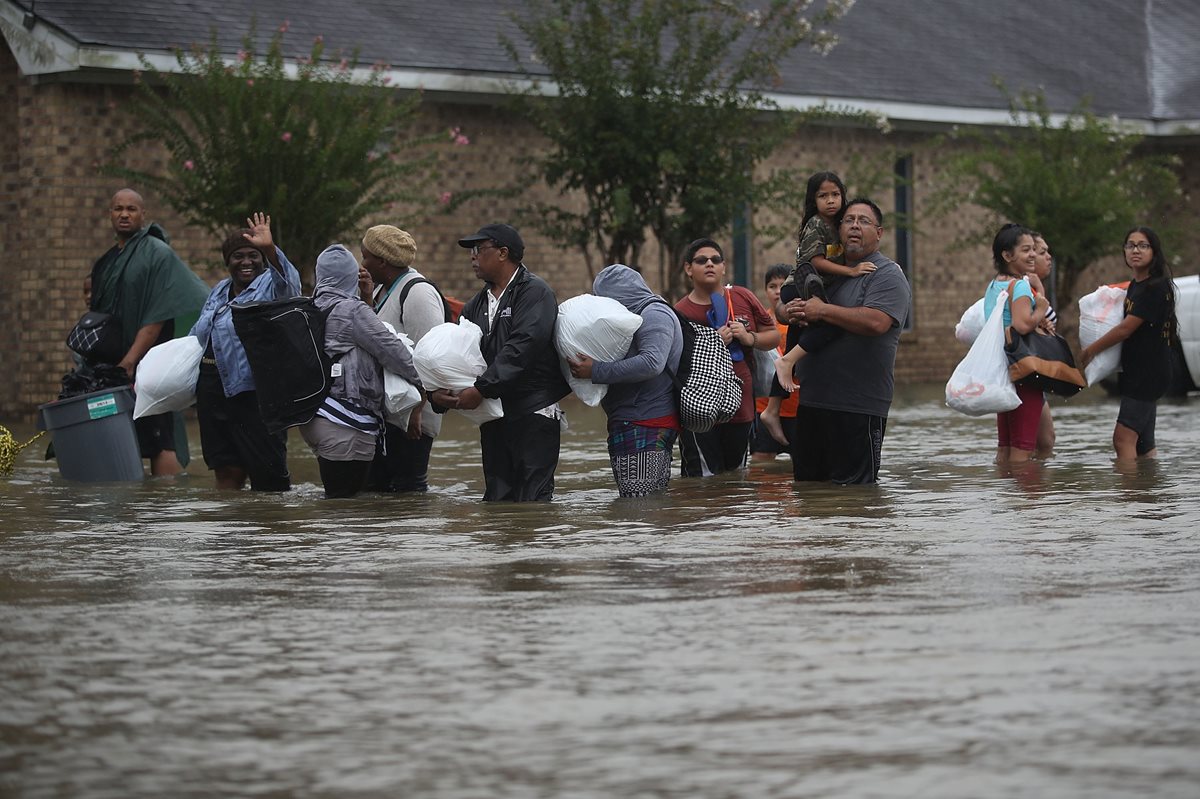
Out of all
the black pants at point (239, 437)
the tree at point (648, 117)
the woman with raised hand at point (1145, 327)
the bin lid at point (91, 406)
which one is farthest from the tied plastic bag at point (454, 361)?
the tree at point (648, 117)

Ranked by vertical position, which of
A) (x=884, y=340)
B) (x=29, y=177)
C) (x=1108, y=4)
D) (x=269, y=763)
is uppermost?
(x=1108, y=4)

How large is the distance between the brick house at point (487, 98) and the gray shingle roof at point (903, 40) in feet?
0.11

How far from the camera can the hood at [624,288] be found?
1151 cm

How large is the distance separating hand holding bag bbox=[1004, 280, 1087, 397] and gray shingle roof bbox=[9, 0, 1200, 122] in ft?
33.9

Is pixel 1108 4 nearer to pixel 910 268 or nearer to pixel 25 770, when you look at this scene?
pixel 910 268

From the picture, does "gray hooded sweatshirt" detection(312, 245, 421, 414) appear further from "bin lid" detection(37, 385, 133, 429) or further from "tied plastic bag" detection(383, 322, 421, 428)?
"bin lid" detection(37, 385, 133, 429)

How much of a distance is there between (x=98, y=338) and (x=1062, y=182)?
682 inches

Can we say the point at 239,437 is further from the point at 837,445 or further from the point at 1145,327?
the point at 1145,327

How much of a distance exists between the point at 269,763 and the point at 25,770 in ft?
1.88

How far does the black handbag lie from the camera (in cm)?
1310

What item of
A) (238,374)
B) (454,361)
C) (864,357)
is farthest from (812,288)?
(238,374)

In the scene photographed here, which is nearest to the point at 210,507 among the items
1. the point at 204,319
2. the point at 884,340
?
the point at 204,319

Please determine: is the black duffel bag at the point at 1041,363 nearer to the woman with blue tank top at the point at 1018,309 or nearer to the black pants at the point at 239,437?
the woman with blue tank top at the point at 1018,309

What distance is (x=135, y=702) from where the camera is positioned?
230 inches
